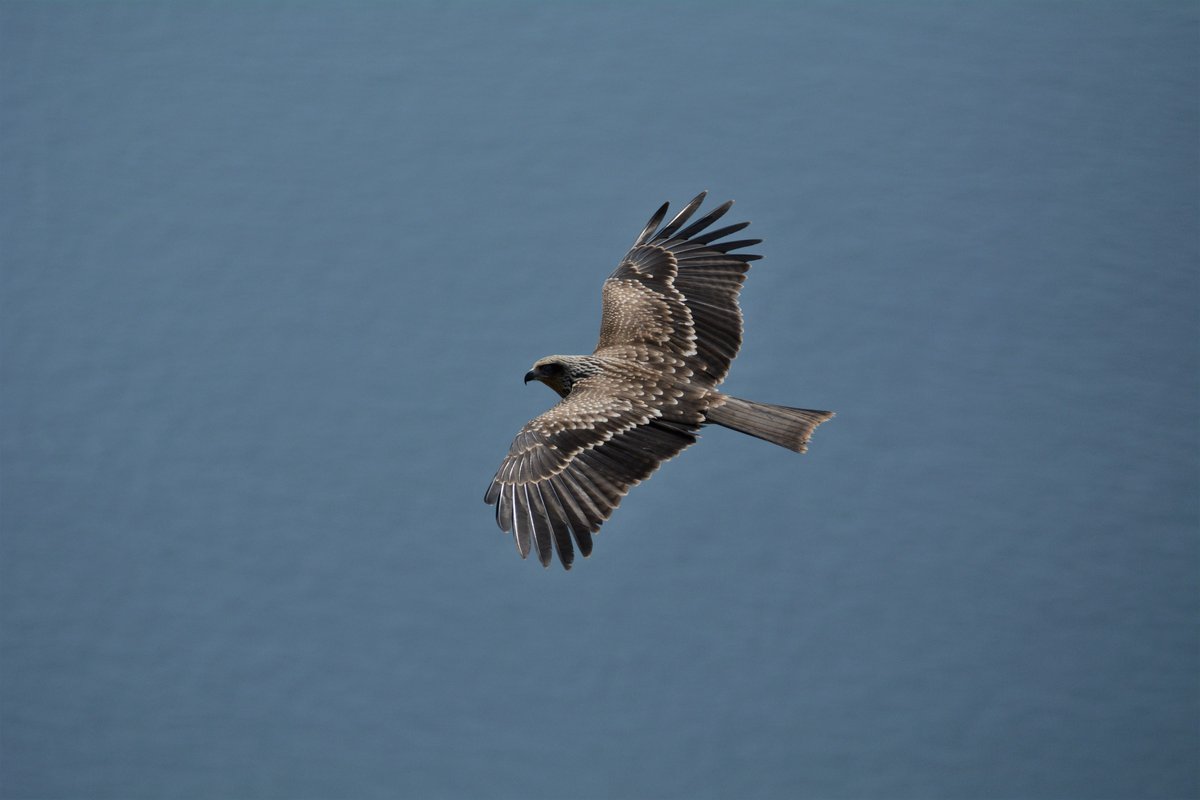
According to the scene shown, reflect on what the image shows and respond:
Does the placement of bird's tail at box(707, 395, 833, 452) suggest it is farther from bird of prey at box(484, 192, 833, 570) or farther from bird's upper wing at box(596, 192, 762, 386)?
bird's upper wing at box(596, 192, 762, 386)

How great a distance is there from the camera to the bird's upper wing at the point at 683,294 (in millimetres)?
11133

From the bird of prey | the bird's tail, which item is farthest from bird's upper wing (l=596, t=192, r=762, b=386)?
the bird's tail

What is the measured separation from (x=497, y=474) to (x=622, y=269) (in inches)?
106

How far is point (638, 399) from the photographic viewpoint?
10312 millimetres

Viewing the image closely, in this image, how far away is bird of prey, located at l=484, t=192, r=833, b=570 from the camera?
9625 mm

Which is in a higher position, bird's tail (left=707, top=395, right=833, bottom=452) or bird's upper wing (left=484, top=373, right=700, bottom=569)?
bird's tail (left=707, top=395, right=833, bottom=452)

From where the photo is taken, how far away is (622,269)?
1199cm

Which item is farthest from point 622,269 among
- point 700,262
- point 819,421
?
point 819,421

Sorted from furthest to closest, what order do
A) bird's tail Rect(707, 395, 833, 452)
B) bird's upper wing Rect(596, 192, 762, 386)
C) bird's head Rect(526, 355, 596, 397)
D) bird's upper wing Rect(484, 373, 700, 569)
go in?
bird's upper wing Rect(596, 192, 762, 386) → bird's head Rect(526, 355, 596, 397) → bird's tail Rect(707, 395, 833, 452) → bird's upper wing Rect(484, 373, 700, 569)

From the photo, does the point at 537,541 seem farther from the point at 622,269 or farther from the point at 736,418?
the point at 622,269

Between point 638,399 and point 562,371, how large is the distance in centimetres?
69

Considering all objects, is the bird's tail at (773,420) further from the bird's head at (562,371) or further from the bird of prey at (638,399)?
the bird's head at (562,371)

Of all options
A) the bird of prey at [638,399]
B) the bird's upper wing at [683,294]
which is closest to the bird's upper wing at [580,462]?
the bird of prey at [638,399]

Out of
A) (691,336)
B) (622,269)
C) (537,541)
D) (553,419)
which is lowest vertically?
(537,541)
